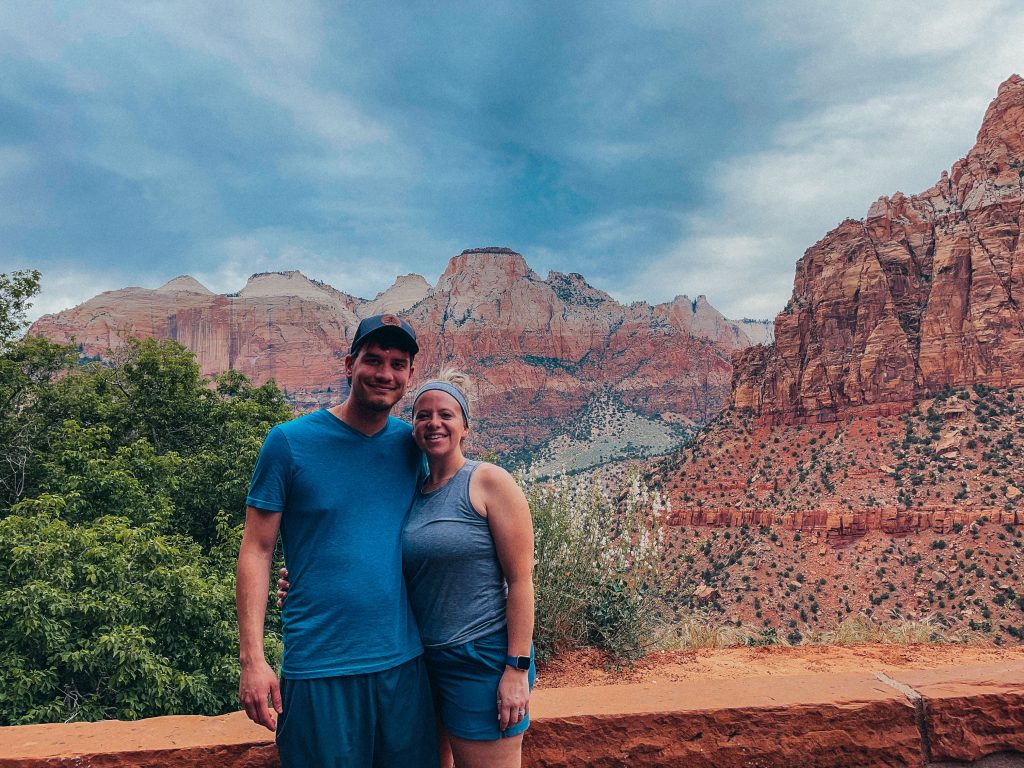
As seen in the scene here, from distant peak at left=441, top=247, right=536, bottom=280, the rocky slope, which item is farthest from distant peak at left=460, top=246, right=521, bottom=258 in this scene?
the rocky slope

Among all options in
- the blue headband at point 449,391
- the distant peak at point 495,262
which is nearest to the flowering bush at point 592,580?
the blue headband at point 449,391

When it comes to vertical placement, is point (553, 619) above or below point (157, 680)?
above

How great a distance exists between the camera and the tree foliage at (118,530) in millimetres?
4965

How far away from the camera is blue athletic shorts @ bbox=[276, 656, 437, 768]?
1661mm

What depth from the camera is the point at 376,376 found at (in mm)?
1947

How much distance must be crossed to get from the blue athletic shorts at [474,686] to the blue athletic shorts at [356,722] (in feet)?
0.29

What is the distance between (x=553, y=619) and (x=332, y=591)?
3.59m

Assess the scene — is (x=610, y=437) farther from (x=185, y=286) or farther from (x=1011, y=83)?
(x=185, y=286)

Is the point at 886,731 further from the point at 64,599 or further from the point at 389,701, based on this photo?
the point at 64,599

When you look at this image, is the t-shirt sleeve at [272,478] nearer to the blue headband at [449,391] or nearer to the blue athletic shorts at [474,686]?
the blue headband at [449,391]

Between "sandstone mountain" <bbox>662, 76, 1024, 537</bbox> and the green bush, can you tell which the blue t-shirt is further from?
"sandstone mountain" <bbox>662, 76, 1024, 537</bbox>

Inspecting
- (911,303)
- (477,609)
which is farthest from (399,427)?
(911,303)

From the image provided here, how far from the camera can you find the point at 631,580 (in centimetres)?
538

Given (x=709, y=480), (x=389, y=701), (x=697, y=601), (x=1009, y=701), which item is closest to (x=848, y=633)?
(x=1009, y=701)
